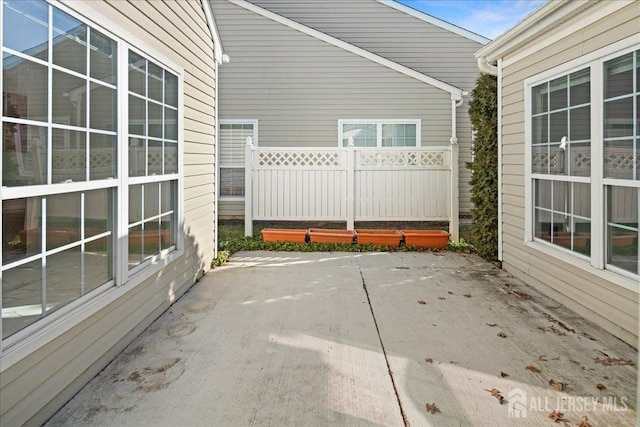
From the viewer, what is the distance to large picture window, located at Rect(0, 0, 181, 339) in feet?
7.39

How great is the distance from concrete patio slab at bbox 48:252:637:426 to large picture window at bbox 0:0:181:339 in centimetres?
71

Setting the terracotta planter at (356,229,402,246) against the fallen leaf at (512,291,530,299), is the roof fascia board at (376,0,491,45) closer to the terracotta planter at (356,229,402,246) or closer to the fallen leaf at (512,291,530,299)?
the terracotta planter at (356,229,402,246)

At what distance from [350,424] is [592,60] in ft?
12.3

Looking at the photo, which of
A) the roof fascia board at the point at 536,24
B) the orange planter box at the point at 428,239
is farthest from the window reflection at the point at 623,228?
the orange planter box at the point at 428,239

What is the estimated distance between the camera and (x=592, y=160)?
4.05 meters

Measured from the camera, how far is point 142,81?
379cm

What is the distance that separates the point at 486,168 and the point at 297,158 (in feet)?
11.9

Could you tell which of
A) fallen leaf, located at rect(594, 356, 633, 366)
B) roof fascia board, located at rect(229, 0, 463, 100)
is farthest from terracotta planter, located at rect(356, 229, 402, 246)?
fallen leaf, located at rect(594, 356, 633, 366)

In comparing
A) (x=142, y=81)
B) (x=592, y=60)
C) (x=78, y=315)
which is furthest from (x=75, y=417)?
(x=592, y=60)

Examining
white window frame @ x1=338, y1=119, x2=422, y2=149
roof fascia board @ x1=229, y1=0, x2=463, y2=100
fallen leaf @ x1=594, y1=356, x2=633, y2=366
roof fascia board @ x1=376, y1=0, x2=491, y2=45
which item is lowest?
fallen leaf @ x1=594, y1=356, x2=633, y2=366

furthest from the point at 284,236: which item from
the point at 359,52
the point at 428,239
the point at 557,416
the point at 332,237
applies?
the point at 557,416

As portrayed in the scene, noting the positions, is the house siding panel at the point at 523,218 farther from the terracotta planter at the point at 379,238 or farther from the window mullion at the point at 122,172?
the window mullion at the point at 122,172

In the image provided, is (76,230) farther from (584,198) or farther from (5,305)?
(584,198)

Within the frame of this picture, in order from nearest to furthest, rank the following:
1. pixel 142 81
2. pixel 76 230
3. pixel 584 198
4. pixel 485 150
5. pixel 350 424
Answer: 1. pixel 350 424
2. pixel 76 230
3. pixel 142 81
4. pixel 584 198
5. pixel 485 150
